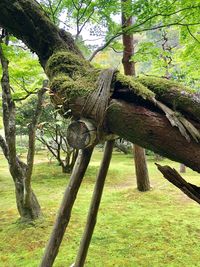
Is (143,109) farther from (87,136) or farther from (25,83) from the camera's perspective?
(25,83)

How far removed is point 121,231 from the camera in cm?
557

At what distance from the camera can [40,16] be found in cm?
233

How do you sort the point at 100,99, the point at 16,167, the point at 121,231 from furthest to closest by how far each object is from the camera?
the point at 16,167, the point at 121,231, the point at 100,99

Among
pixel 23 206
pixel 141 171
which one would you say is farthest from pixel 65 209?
pixel 141 171

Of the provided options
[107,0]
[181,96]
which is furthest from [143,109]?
[107,0]

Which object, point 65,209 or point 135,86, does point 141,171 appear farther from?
point 135,86

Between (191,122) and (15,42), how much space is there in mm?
5852

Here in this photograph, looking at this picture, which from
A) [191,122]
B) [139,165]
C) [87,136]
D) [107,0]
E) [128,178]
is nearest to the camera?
[191,122]

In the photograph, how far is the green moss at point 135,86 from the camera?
189cm

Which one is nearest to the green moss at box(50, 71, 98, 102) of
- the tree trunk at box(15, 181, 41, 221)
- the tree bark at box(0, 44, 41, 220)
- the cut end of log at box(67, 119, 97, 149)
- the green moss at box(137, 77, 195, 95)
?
the cut end of log at box(67, 119, 97, 149)

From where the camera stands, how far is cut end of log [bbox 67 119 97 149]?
2.05 meters

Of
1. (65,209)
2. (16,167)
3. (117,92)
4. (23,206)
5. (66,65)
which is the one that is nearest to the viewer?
(117,92)

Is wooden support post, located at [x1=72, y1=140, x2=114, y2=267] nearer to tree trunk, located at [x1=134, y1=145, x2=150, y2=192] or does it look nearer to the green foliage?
the green foliage

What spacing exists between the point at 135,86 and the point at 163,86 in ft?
0.66
